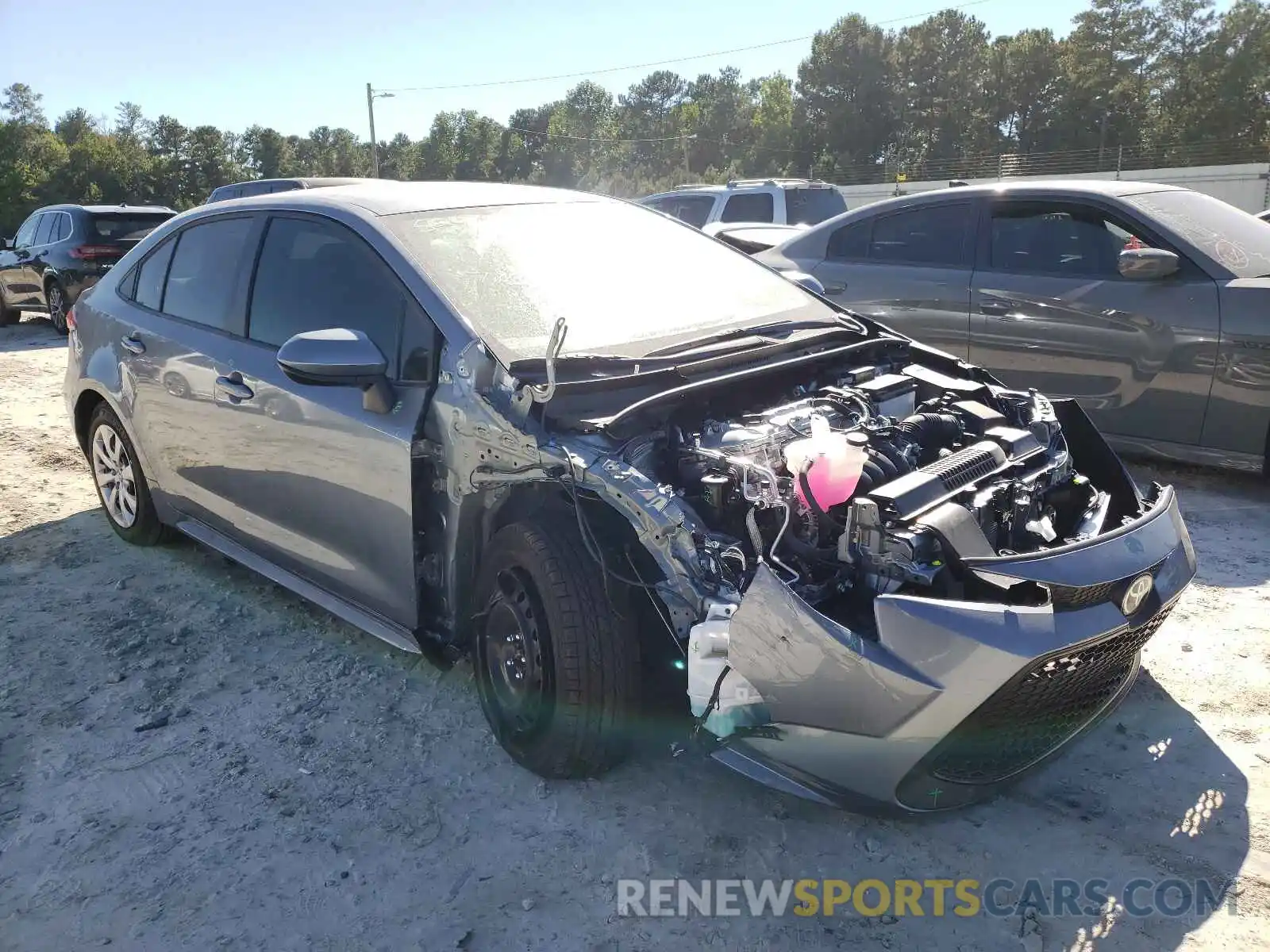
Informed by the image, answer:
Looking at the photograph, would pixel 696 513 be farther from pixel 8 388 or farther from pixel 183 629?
pixel 8 388

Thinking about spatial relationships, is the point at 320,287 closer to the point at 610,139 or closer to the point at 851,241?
the point at 851,241

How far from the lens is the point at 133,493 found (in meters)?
4.80

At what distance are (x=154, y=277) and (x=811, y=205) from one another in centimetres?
926

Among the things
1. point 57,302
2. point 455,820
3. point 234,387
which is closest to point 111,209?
point 57,302

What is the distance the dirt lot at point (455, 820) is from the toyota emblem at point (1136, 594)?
0.61 meters

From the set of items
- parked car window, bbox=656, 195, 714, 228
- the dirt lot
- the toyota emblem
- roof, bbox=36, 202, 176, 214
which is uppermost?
roof, bbox=36, 202, 176, 214

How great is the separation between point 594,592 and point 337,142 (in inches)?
3929

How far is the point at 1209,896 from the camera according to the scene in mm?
2383

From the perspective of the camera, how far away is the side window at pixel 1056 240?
5.36 metres

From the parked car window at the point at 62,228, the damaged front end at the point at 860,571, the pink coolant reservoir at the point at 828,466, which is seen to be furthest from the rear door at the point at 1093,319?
the parked car window at the point at 62,228

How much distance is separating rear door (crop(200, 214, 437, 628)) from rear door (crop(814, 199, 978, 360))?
383 centimetres

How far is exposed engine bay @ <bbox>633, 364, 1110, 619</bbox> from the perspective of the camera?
2420 mm

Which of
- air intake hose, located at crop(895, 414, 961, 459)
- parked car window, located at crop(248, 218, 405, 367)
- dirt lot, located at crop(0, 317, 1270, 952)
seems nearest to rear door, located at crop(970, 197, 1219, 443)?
dirt lot, located at crop(0, 317, 1270, 952)

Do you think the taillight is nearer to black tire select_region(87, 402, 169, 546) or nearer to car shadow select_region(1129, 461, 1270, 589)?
black tire select_region(87, 402, 169, 546)
